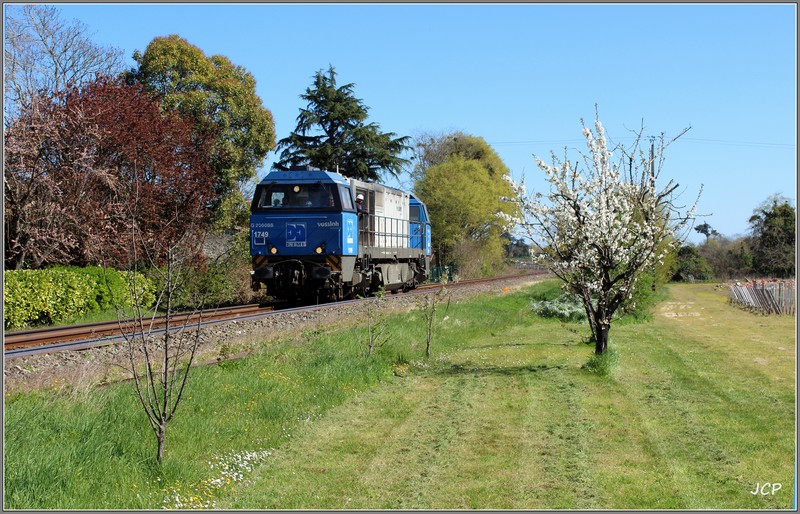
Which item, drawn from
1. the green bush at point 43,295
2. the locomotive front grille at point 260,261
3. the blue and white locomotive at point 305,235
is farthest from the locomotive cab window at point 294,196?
the green bush at point 43,295

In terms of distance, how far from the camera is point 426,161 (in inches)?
2598

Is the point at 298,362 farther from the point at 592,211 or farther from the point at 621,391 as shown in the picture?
the point at 592,211

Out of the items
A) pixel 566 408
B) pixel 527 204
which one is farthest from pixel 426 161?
pixel 566 408

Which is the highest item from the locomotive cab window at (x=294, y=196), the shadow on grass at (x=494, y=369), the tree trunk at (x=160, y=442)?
the locomotive cab window at (x=294, y=196)

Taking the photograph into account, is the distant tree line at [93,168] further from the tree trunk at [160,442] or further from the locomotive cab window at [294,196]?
the tree trunk at [160,442]

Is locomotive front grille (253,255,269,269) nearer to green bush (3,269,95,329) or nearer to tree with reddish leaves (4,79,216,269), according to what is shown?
tree with reddish leaves (4,79,216,269)

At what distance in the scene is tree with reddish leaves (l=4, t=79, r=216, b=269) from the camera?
1988 cm

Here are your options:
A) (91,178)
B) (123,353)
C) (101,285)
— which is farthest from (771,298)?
(123,353)

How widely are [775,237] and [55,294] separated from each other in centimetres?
5038

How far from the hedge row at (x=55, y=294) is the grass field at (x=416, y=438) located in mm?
6675

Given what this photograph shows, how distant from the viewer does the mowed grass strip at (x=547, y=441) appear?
6.73 meters

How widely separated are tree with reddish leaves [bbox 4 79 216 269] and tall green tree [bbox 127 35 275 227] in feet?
25.0

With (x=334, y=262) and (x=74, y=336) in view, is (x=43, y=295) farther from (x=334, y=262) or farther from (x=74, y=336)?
(x=334, y=262)

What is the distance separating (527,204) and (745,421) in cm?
601
